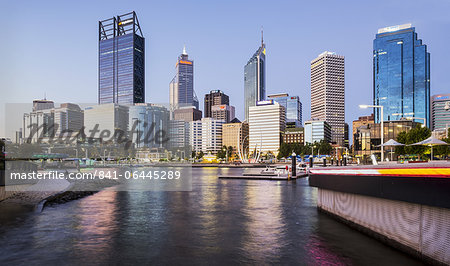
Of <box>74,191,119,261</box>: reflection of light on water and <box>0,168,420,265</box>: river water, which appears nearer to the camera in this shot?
<box>0,168,420,265</box>: river water

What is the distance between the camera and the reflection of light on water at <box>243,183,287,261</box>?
36.7ft

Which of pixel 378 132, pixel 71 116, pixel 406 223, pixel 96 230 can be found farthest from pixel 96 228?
pixel 378 132

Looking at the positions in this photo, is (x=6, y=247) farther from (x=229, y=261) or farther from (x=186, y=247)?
(x=229, y=261)

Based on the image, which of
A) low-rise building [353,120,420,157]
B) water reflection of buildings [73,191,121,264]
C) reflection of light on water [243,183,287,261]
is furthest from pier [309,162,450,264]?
low-rise building [353,120,420,157]

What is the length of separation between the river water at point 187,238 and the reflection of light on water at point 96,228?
1.3 inches

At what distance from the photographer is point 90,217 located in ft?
57.8

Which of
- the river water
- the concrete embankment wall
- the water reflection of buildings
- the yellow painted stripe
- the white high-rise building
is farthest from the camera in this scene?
the white high-rise building

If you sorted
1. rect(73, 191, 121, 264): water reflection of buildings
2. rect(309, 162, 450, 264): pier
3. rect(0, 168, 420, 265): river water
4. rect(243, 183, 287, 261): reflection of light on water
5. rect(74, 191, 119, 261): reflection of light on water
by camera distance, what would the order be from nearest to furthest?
1. rect(309, 162, 450, 264): pier
2. rect(0, 168, 420, 265): river water
3. rect(73, 191, 121, 264): water reflection of buildings
4. rect(243, 183, 287, 261): reflection of light on water
5. rect(74, 191, 119, 261): reflection of light on water

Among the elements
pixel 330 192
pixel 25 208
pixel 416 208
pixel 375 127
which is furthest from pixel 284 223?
pixel 375 127

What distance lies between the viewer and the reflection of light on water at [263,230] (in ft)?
36.7

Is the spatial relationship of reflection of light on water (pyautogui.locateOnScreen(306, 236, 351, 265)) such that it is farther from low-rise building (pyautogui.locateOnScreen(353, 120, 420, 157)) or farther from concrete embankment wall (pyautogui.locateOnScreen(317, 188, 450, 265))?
low-rise building (pyautogui.locateOnScreen(353, 120, 420, 157))

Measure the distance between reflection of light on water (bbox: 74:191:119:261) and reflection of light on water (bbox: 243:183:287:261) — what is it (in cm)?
513

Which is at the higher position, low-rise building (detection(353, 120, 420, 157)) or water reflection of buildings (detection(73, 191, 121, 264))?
low-rise building (detection(353, 120, 420, 157))

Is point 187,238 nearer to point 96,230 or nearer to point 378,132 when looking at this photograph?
point 96,230
